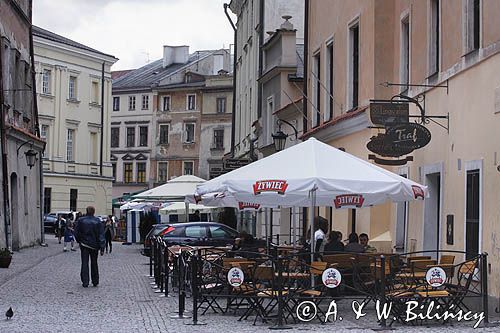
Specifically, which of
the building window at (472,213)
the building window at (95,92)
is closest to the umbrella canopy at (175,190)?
the building window at (472,213)

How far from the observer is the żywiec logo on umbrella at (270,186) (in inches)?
600

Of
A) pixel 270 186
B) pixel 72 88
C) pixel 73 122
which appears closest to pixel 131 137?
pixel 73 122

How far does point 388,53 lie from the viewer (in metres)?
22.9

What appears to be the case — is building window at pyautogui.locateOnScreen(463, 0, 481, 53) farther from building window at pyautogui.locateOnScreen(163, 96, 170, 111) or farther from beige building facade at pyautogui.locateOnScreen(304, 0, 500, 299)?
building window at pyautogui.locateOnScreen(163, 96, 170, 111)

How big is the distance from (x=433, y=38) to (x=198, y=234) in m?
13.1

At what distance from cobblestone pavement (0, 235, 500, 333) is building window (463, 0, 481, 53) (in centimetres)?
487

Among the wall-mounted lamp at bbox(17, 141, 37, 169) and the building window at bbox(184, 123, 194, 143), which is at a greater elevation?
the building window at bbox(184, 123, 194, 143)

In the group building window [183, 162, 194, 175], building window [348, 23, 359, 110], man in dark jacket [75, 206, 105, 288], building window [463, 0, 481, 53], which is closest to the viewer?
building window [463, 0, 481, 53]

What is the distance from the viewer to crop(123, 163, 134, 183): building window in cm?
9112

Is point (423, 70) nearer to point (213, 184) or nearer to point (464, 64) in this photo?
point (464, 64)

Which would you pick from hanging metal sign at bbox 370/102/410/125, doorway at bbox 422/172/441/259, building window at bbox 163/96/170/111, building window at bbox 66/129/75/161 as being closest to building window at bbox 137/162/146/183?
building window at bbox 163/96/170/111

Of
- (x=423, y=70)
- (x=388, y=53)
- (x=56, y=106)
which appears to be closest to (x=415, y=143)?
(x=423, y=70)

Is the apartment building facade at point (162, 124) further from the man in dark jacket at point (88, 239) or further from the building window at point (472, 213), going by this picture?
the building window at point (472, 213)

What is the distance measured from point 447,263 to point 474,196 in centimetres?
161
